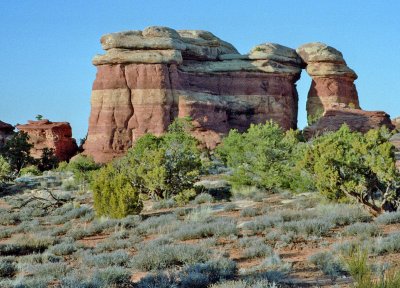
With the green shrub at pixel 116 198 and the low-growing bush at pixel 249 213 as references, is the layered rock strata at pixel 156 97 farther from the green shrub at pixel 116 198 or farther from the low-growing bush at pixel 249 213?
the low-growing bush at pixel 249 213

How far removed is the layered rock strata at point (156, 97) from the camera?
52.4 metres

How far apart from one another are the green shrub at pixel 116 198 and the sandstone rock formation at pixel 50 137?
3565cm

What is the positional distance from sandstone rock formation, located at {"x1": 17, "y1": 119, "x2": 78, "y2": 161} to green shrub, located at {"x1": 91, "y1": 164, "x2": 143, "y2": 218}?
35.7 meters

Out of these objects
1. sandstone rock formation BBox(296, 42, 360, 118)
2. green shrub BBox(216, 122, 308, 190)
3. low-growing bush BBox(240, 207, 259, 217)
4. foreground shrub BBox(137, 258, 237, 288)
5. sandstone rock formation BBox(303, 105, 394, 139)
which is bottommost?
low-growing bush BBox(240, 207, 259, 217)

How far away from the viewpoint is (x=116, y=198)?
17.3m

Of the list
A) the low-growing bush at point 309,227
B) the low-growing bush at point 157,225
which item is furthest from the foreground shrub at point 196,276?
the low-growing bush at point 157,225

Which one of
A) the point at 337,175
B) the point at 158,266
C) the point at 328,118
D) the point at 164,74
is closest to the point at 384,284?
the point at 158,266

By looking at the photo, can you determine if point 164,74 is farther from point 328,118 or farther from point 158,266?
point 158,266

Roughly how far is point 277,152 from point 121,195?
31.2 feet

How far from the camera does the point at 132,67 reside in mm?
53188

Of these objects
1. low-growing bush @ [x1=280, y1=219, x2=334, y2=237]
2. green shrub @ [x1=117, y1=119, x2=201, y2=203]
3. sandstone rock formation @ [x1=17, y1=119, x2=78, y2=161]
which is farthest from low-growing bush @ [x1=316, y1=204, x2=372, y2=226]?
sandstone rock formation @ [x1=17, y1=119, x2=78, y2=161]

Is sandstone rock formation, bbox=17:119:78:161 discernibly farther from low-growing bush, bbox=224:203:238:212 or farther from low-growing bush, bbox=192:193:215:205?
low-growing bush, bbox=224:203:238:212

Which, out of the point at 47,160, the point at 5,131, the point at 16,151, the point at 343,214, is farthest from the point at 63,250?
the point at 5,131

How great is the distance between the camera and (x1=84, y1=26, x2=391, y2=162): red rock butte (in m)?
52.5
